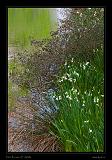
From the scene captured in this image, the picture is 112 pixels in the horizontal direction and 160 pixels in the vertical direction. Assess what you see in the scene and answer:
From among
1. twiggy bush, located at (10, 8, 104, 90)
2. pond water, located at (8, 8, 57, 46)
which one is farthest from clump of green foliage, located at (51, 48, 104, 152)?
pond water, located at (8, 8, 57, 46)

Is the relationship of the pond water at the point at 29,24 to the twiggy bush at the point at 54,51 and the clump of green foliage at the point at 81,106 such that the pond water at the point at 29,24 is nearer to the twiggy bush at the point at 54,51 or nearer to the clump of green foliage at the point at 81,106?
the twiggy bush at the point at 54,51

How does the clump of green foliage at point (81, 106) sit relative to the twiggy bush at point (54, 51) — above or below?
below

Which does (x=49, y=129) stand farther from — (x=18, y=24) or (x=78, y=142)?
(x=18, y=24)

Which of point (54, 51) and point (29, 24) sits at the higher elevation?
point (29, 24)

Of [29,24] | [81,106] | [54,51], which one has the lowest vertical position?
[81,106]

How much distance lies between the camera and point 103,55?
10.9 ft

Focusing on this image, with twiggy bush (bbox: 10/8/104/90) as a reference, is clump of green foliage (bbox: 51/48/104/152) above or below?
below

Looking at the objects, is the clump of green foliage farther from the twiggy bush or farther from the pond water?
the pond water

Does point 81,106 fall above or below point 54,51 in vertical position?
below

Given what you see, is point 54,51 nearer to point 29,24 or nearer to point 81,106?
point 29,24

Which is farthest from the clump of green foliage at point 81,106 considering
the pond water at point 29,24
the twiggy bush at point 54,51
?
the pond water at point 29,24

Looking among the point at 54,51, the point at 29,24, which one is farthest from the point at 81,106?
the point at 29,24
